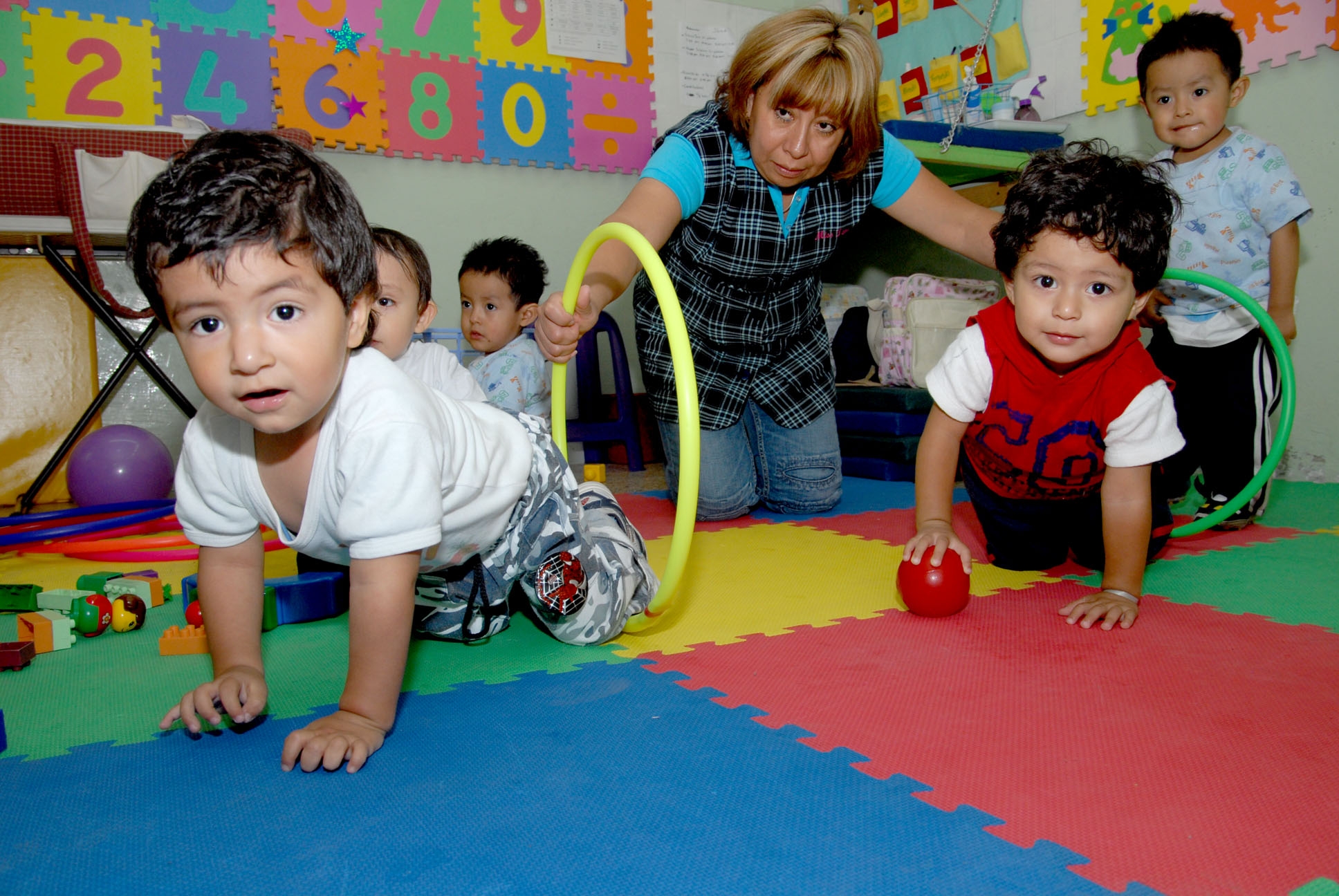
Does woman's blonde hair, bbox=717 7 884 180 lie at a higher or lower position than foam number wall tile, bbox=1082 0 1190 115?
lower

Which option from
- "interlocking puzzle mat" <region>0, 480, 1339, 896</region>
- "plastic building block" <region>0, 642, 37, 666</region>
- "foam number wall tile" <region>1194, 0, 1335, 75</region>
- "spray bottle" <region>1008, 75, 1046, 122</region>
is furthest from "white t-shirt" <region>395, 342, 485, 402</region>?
"foam number wall tile" <region>1194, 0, 1335, 75</region>

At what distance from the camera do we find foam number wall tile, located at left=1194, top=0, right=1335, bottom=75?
2.37m

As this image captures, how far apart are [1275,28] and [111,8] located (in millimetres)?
3405

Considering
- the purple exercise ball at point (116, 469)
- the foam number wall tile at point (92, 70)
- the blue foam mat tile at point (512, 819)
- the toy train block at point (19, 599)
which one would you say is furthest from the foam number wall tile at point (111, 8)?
the blue foam mat tile at point (512, 819)

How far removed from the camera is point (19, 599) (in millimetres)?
1574

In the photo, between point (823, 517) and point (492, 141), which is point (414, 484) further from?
point (492, 141)

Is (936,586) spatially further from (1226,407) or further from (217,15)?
(217,15)

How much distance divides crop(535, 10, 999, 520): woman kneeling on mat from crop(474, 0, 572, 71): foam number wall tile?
1463mm

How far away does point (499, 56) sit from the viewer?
3334 mm

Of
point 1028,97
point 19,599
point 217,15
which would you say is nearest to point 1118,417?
point 19,599

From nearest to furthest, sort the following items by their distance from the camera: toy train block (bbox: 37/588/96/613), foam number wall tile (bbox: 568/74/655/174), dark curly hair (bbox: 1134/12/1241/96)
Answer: toy train block (bbox: 37/588/96/613), dark curly hair (bbox: 1134/12/1241/96), foam number wall tile (bbox: 568/74/655/174)

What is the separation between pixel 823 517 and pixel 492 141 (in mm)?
1964

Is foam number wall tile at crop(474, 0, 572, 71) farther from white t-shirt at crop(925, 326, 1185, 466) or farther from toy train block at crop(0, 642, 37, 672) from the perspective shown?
toy train block at crop(0, 642, 37, 672)

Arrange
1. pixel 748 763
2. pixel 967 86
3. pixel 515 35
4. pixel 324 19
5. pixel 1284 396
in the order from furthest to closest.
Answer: pixel 515 35, pixel 324 19, pixel 967 86, pixel 1284 396, pixel 748 763
